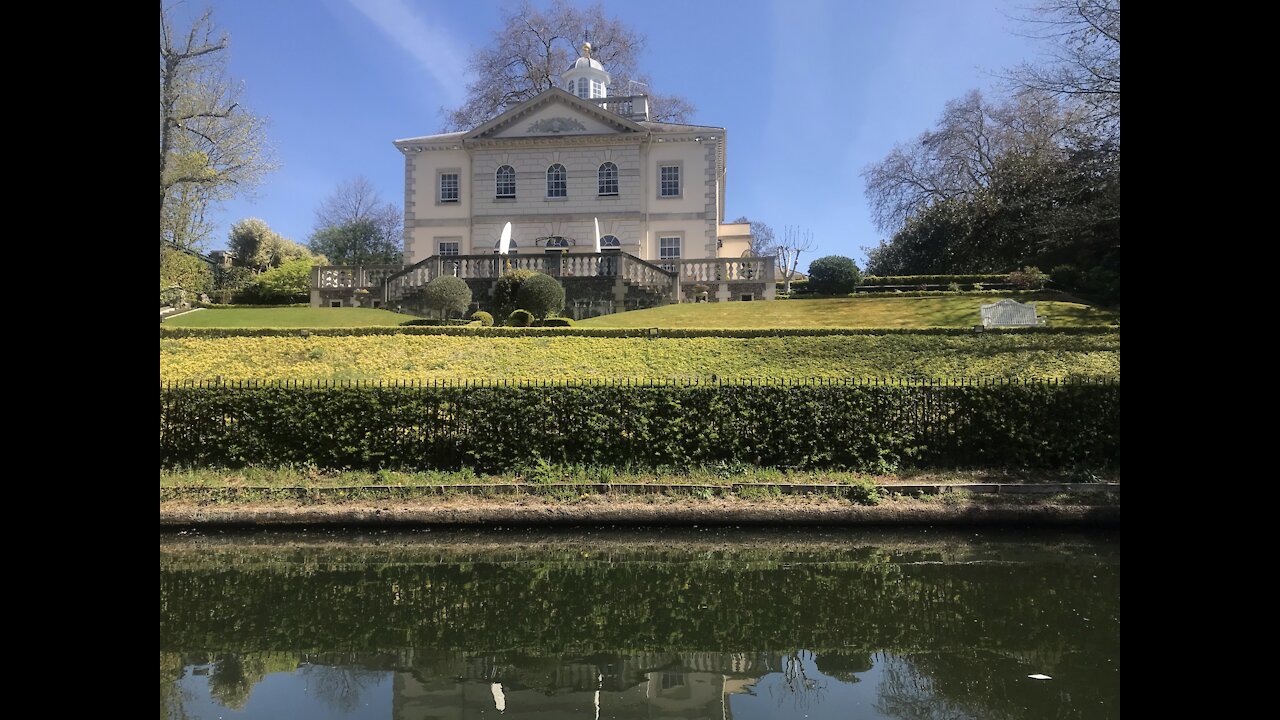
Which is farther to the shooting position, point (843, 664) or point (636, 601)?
point (636, 601)

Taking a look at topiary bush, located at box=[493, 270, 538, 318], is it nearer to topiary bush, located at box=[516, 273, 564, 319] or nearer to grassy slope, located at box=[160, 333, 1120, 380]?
topiary bush, located at box=[516, 273, 564, 319]

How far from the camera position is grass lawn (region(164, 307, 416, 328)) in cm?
2022

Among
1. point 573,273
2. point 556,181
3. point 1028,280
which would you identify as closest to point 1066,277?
point 1028,280

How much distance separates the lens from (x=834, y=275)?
26.5m

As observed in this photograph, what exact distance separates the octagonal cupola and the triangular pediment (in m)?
8.27

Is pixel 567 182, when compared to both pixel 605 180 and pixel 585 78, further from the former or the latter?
pixel 585 78

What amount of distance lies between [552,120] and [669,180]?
6.40 m

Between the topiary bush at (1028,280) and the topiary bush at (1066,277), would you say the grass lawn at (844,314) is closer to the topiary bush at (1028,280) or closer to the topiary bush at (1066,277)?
the topiary bush at (1028,280)

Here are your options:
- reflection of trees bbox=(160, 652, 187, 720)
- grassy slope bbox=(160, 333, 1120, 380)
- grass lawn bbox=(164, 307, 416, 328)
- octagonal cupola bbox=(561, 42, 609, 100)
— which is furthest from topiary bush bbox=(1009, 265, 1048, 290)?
reflection of trees bbox=(160, 652, 187, 720)
